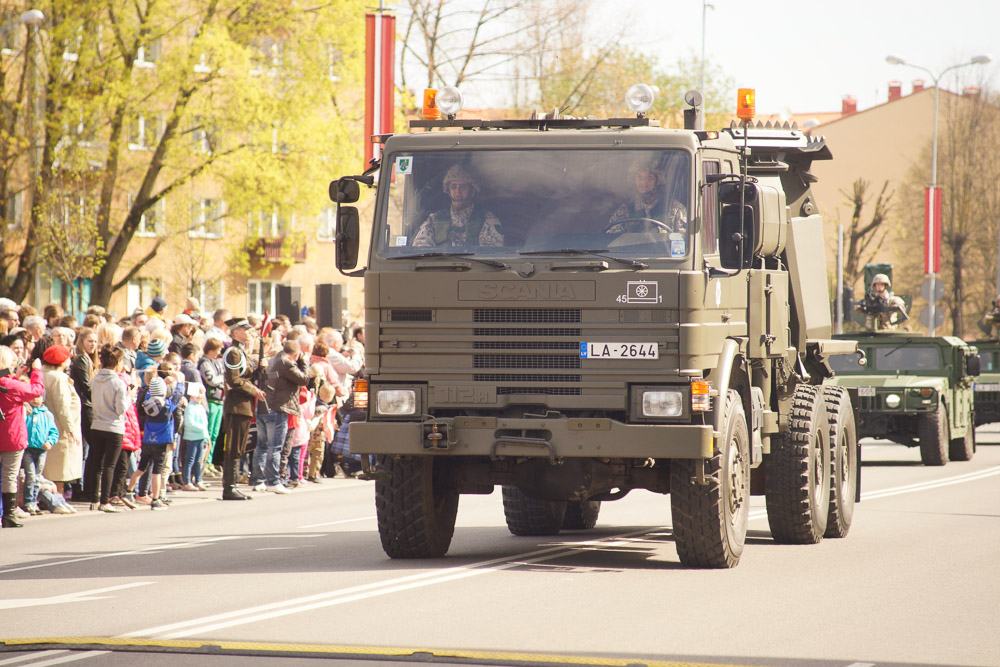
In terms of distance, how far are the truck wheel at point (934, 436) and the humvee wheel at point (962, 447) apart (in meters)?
1.17

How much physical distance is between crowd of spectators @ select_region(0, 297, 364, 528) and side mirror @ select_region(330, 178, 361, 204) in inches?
207

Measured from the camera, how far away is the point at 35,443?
15.1 metres

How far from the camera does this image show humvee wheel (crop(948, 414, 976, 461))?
24.8 meters

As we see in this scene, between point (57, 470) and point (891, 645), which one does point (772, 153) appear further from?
point (57, 470)

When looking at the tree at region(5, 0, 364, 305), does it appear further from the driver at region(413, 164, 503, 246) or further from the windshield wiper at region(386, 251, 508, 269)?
the windshield wiper at region(386, 251, 508, 269)

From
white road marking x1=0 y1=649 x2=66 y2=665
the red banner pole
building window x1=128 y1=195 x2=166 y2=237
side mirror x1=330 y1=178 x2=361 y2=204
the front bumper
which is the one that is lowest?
white road marking x1=0 y1=649 x2=66 y2=665

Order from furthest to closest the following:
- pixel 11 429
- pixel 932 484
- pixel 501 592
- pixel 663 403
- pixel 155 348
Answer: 1. pixel 932 484
2. pixel 155 348
3. pixel 11 429
4. pixel 663 403
5. pixel 501 592

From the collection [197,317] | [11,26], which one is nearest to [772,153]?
[197,317]

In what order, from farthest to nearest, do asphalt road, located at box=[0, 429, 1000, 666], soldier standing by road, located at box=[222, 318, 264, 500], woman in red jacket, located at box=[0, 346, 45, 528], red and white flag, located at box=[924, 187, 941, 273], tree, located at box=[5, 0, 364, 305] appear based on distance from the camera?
red and white flag, located at box=[924, 187, 941, 273] → tree, located at box=[5, 0, 364, 305] → soldier standing by road, located at box=[222, 318, 264, 500] → woman in red jacket, located at box=[0, 346, 45, 528] → asphalt road, located at box=[0, 429, 1000, 666]

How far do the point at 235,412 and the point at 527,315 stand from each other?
26.5ft

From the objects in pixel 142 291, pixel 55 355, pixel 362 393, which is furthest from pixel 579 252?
pixel 142 291

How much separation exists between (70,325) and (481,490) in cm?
816

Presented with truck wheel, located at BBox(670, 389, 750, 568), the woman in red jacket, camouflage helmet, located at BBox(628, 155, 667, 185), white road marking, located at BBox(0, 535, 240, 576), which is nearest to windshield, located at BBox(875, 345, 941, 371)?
white road marking, located at BBox(0, 535, 240, 576)

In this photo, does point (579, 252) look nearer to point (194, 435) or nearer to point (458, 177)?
point (458, 177)
